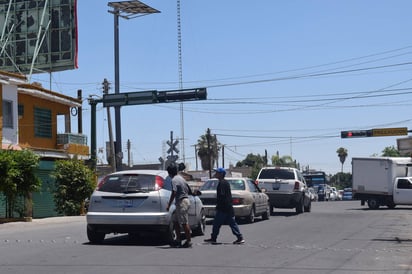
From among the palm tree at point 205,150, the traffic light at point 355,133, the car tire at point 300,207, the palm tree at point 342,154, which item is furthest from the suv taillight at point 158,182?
the palm tree at point 342,154

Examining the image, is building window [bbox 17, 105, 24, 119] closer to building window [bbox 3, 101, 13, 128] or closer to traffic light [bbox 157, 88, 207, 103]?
building window [bbox 3, 101, 13, 128]

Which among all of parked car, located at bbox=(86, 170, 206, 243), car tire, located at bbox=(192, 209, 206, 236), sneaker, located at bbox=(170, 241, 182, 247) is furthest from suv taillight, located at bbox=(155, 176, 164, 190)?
car tire, located at bbox=(192, 209, 206, 236)

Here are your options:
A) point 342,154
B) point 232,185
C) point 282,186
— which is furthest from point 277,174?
point 342,154

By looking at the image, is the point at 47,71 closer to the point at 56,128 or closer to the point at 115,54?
the point at 56,128

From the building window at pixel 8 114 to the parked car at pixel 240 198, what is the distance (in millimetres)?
13431

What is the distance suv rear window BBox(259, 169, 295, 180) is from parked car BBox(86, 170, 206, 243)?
573 inches

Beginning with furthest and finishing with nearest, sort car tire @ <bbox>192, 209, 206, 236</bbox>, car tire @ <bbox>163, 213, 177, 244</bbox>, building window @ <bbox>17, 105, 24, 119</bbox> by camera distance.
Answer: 1. building window @ <bbox>17, 105, 24, 119</bbox>
2. car tire @ <bbox>192, 209, 206, 236</bbox>
3. car tire @ <bbox>163, 213, 177, 244</bbox>

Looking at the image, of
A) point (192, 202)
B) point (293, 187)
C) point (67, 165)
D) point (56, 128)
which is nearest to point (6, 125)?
point (67, 165)

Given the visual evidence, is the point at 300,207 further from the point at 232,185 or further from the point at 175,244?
the point at 175,244

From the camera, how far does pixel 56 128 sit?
38.0m

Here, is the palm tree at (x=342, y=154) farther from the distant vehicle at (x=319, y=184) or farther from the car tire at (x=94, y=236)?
the car tire at (x=94, y=236)

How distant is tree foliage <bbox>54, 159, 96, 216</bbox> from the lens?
96.5 feet

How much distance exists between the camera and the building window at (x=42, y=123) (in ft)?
117

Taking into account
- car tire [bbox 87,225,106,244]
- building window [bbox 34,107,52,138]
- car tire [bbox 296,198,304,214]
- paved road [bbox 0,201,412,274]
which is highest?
building window [bbox 34,107,52,138]
